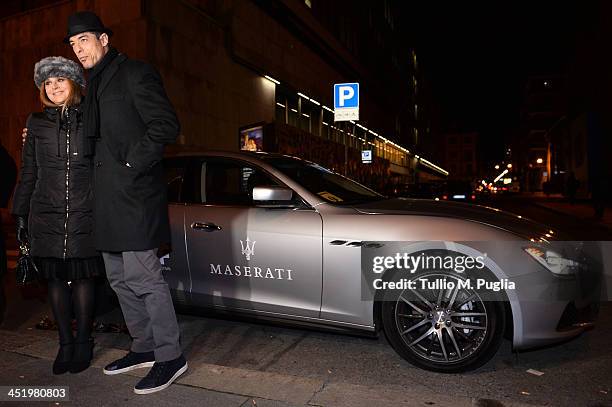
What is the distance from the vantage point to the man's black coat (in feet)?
10.2

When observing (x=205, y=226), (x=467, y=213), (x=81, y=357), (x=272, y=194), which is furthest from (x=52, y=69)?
(x=467, y=213)

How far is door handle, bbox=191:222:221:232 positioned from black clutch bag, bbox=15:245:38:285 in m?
1.19

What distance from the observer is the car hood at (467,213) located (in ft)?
12.1

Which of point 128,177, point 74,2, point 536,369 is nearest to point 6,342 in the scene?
point 128,177

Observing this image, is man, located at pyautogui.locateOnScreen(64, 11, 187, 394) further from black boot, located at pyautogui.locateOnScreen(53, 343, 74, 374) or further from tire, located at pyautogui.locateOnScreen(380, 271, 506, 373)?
tire, located at pyautogui.locateOnScreen(380, 271, 506, 373)

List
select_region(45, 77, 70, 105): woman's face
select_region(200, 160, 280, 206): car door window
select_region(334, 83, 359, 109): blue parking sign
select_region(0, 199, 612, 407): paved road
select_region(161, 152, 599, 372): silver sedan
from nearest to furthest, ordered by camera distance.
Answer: select_region(0, 199, 612, 407): paved road
select_region(161, 152, 599, 372): silver sedan
select_region(45, 77, 70, 105): woman's face
select_region(200, 160, 280, 206): car door window
select_region(334, 83, 359, 109): blue parking sign

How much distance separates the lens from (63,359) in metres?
3.49

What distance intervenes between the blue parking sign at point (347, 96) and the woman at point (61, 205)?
10.9m

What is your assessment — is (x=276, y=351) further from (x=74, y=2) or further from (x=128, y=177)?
(x=74, y=2)

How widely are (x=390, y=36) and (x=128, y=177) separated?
5710cm

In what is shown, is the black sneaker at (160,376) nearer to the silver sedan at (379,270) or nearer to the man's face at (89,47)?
the silver sedan at (379,270)

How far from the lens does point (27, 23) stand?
1748 centimetres

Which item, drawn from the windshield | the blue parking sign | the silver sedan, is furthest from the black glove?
the blue parking sign

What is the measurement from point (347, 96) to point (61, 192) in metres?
11.3
